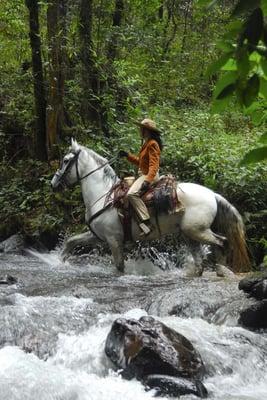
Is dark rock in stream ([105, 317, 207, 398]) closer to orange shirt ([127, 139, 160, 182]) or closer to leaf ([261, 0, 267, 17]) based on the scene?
leaf ([261, 0, 267, 17])

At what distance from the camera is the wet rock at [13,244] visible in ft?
41.6

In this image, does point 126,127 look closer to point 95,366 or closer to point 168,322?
point 168,322

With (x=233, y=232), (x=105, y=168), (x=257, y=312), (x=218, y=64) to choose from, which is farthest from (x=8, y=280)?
(x=218, y=64)

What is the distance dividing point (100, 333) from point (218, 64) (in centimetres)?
484

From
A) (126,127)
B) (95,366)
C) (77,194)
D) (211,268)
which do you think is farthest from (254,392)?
(126,127)

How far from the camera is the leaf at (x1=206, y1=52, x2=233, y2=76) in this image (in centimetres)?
146

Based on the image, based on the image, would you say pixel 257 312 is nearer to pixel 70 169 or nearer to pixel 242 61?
pixel 70 169

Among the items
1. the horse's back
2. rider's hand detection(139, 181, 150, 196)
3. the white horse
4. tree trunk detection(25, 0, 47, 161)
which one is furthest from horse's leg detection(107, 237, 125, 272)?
tree trunk detection(25, 0, 47, 161)

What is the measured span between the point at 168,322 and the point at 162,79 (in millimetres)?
14334

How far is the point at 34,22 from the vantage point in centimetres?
1588

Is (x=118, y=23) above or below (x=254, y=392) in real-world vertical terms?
above

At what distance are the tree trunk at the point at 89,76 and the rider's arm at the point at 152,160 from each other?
616 centimetres

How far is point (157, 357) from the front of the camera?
194 inches

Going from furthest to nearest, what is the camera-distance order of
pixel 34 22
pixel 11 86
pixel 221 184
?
pixel 11 86
pixel 34 22
pixel 221 184
